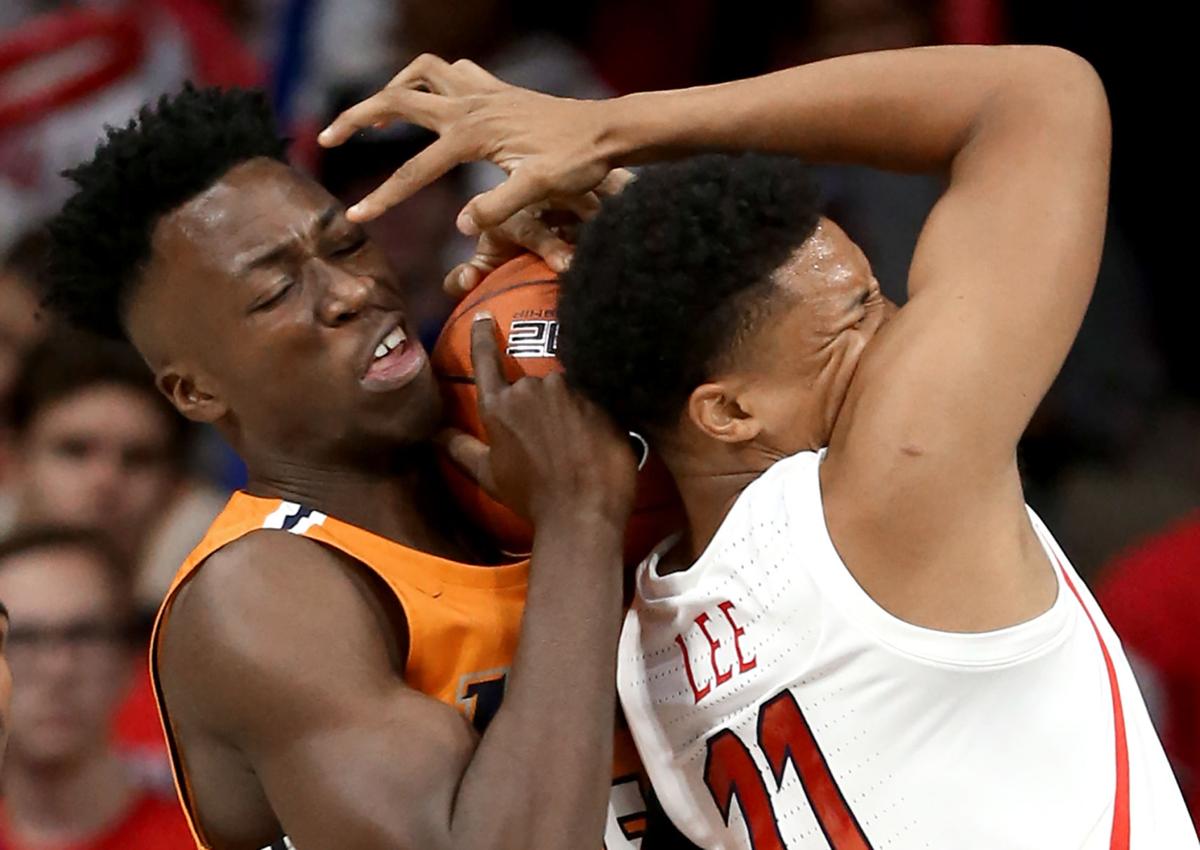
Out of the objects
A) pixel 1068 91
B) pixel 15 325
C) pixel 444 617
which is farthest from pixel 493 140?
pixel 15 325

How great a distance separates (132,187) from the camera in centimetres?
244

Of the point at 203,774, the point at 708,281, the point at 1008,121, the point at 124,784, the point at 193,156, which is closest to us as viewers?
the point at 708,281

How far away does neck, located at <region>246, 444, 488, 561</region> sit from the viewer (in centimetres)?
242

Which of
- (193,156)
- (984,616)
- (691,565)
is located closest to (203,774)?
(691,565)

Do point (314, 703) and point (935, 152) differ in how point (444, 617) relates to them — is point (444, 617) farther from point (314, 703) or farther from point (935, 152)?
point (935, 152)

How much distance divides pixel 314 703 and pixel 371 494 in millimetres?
493

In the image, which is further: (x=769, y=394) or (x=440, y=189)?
(x=440, y=189)

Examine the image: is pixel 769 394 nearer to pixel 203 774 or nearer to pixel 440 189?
→ pixel 203 774

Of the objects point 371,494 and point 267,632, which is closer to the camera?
point 267,632

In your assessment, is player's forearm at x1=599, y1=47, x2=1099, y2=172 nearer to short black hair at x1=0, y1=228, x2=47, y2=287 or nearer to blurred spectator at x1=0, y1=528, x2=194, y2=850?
blurred spectator at x1=0, y1=528, x2=194, y2=850

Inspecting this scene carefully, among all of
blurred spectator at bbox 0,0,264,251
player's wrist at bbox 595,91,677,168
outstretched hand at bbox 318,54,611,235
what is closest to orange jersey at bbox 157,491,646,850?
outstretched hand at bbox 318,54,611,235

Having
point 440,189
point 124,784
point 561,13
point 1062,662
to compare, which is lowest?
point 124,784

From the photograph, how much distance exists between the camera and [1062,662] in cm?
190

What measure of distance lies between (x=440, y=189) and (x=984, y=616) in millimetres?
2392
